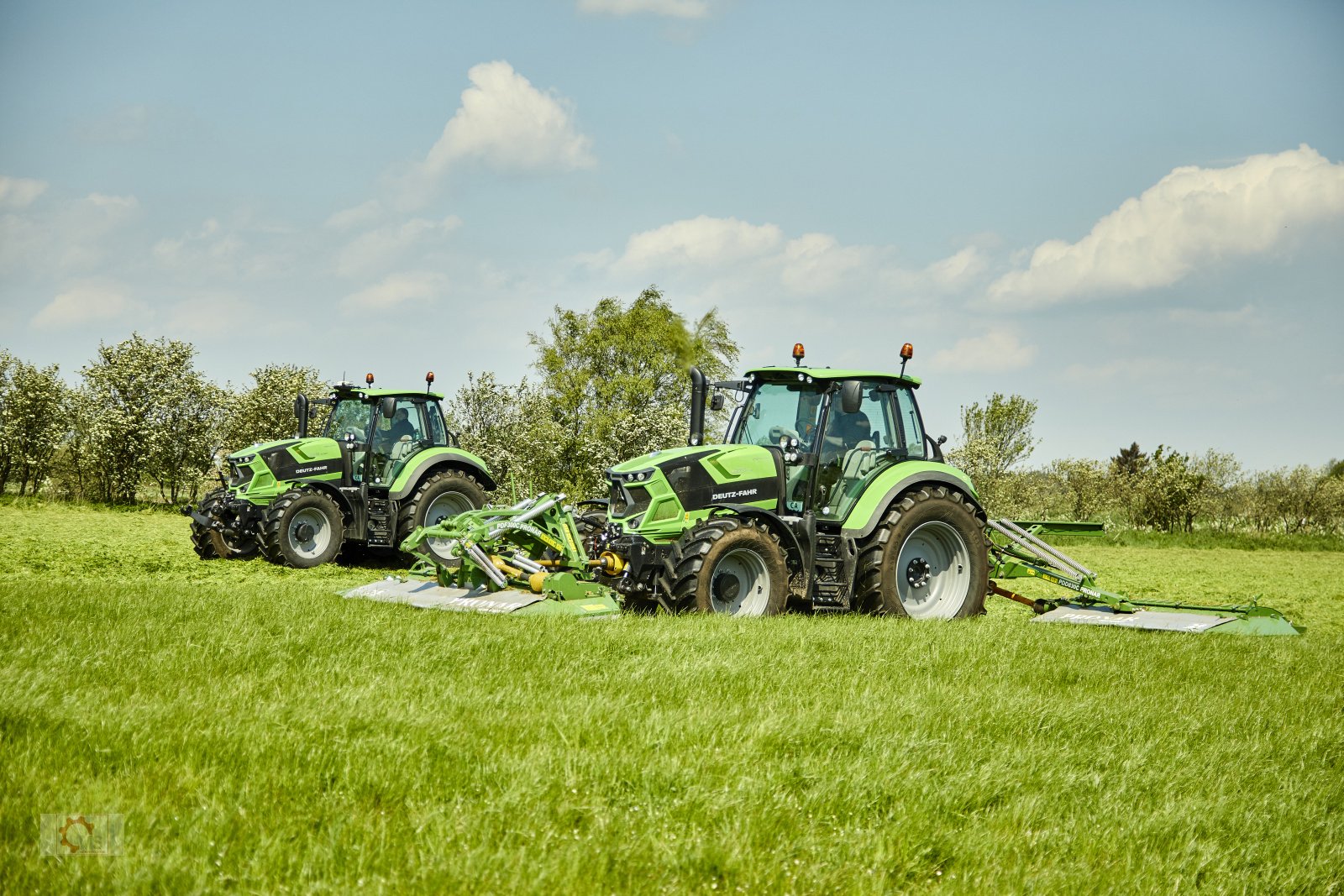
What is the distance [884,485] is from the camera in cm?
965

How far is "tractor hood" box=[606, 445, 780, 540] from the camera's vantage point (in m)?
9.29

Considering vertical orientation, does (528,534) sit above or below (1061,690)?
above

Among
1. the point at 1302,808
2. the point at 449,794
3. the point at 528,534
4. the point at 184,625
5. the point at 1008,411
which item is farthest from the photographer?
the point at 1008,411

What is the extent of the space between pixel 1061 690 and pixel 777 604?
287cm

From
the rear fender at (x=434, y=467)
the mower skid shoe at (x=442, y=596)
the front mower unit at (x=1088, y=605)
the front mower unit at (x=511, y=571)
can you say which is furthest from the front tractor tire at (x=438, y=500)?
the front mower unit at (x=1088, y=605)

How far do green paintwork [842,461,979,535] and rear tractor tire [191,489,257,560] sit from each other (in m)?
9.10

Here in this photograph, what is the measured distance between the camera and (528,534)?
33.8 feet

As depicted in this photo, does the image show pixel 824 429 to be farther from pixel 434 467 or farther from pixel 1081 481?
pixel 1081 481

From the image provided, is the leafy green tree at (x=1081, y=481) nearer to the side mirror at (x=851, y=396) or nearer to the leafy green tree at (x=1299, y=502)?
the leafy green tree at (x=1299, y=502)

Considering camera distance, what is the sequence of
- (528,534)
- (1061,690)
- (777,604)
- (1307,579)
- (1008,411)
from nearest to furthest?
(1061,690)
(777,604)
(528,534)
(1307,579)
(1008,411)

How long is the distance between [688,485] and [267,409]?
94.7ft

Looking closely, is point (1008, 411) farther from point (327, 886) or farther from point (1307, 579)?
point (327, 886)

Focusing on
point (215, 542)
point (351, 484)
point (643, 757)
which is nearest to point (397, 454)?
point (351, 484)

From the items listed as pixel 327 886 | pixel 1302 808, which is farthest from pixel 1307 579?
pixel 327 886
